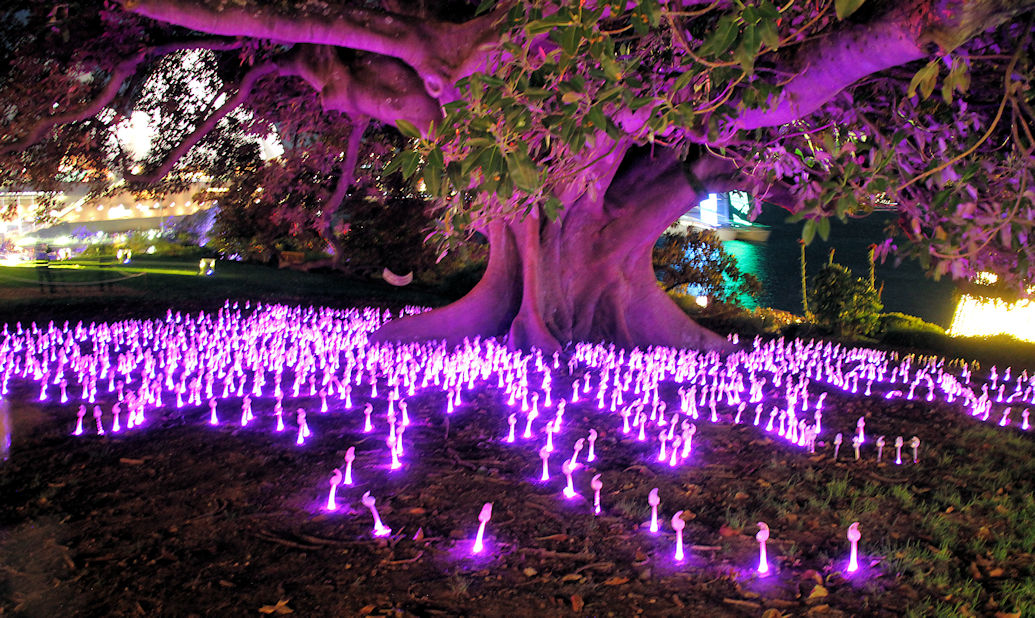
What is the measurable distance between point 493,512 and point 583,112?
93.6 inches

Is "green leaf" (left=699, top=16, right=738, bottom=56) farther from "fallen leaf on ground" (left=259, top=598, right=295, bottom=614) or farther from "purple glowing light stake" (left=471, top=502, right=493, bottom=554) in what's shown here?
"fallen leaf on ground" (left=259, top=598, right=295, bottom=614)

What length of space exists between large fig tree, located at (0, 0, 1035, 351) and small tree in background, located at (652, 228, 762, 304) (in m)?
4.11

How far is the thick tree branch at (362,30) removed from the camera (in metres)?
6.29

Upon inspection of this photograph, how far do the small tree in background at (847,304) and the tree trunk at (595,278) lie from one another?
11.1ft

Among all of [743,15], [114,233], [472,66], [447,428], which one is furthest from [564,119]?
[114,233]

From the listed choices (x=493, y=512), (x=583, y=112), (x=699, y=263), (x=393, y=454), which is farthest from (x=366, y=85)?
(x=699, y=263)

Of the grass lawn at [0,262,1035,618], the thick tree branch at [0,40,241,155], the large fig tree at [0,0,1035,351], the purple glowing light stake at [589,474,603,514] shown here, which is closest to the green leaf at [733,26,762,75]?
the large fig tree at [0,0,1035,351]

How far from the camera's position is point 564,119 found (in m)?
2.66

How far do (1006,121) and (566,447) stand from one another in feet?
14.0

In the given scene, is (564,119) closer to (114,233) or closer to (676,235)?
(676,235)

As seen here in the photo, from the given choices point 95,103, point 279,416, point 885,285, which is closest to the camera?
point 279,416

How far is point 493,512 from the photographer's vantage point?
412 centimetres

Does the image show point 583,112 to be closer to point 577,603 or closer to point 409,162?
point 409,162

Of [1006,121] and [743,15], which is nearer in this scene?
[743,15]
